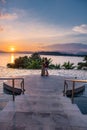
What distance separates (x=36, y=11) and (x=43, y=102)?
11215mm

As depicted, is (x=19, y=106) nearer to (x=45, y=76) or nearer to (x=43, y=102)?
(x=43, y=102)

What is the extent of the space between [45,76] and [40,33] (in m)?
11.0

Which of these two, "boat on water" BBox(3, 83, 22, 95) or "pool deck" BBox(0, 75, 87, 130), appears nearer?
"pool deck" BBox(0, 75, 87, 130)

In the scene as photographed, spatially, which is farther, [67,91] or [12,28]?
[12,28]

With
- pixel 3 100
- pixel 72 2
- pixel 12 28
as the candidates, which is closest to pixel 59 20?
pixel 12 28

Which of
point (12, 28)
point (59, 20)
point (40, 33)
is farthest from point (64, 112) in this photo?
point (40, 33)

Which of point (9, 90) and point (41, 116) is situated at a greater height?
point (41, 116)

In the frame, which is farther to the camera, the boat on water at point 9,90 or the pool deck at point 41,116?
the boat on water at point 9,90

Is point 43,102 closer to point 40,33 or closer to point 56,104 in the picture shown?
point 56,104

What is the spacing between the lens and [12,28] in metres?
20.8

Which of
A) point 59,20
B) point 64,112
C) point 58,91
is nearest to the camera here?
point 64,112

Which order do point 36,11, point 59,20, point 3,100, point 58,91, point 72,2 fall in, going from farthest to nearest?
point 59,20 < point 36,11 < point 72,2 < point 58,91 < point 3,100

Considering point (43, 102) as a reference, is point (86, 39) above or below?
above

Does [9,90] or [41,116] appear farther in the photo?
[9,90]
